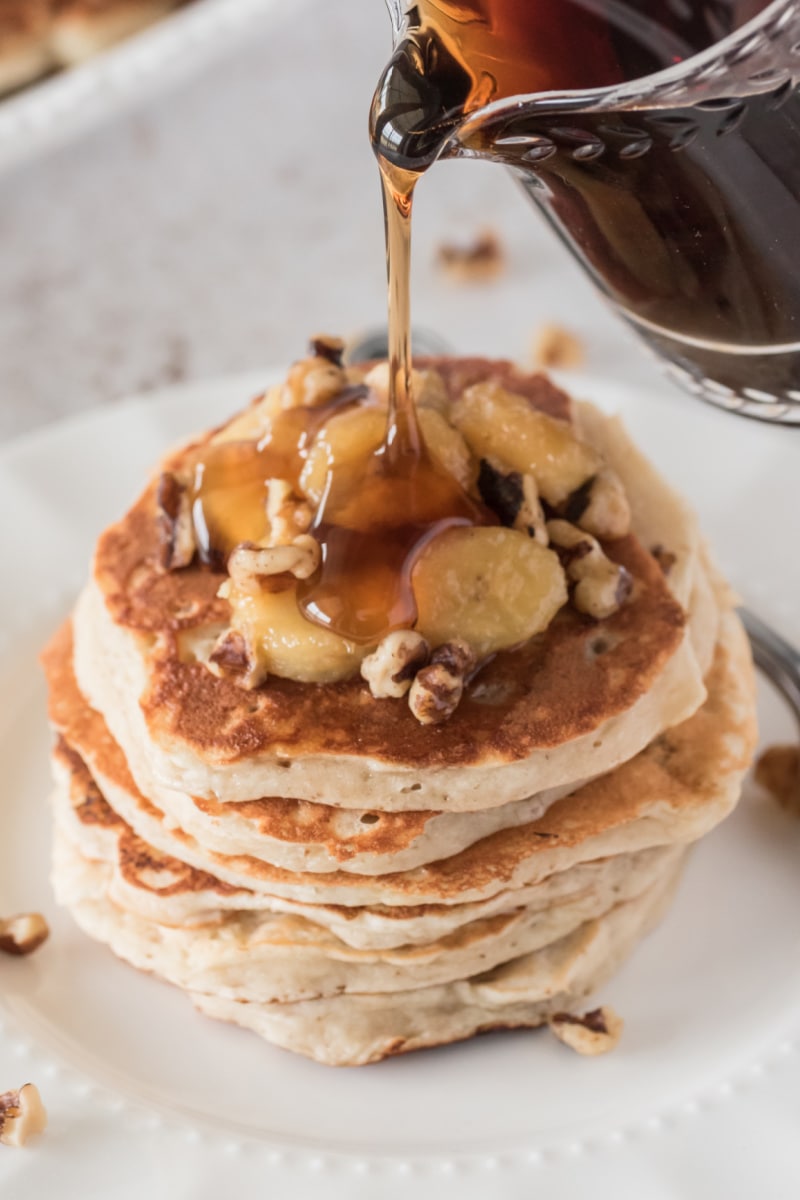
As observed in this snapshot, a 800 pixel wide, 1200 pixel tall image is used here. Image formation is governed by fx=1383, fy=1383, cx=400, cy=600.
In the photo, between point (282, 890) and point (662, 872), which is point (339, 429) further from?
point (662, 872)

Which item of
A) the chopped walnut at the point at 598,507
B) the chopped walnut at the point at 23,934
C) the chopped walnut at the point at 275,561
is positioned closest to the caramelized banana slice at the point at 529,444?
the chopped walnut at the point at 598,507

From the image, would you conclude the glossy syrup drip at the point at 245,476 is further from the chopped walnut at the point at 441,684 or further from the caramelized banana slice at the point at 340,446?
the chopped walnut at the point at 441,684

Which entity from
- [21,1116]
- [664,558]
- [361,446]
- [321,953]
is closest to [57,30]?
[361,446]

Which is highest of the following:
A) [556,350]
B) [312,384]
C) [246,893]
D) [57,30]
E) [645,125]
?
[57,30]

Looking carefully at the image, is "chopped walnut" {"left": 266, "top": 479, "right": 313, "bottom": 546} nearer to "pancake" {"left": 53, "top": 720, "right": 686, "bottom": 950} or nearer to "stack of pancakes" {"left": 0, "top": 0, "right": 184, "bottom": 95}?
"pancake" {"left": 53, "top": 720, "right": 686, "bottom": 950}

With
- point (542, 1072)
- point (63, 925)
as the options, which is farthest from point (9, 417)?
point (542, 1072)

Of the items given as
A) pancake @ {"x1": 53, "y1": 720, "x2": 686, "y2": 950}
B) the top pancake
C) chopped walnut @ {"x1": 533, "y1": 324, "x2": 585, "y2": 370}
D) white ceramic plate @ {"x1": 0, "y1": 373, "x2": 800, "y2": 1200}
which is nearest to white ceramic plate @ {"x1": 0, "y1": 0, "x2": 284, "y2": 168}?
chopped walnut @ {"x1": 533, "y1": 324, "x2": 585, "y2": 370}

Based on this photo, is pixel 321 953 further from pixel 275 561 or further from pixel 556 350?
pixel 556 350

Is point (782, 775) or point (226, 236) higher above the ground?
point (226, 236)
